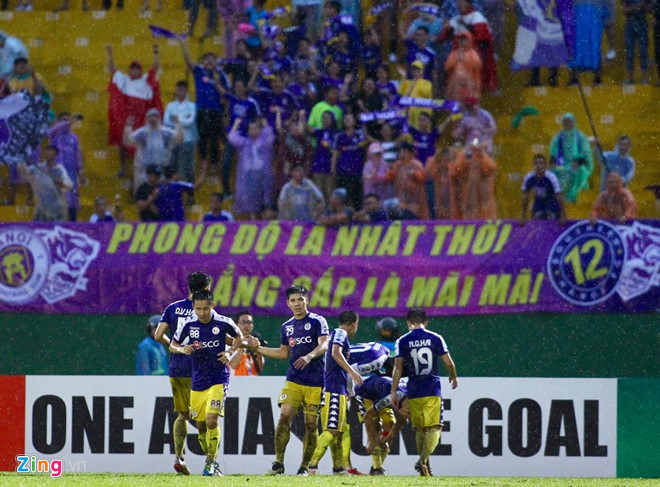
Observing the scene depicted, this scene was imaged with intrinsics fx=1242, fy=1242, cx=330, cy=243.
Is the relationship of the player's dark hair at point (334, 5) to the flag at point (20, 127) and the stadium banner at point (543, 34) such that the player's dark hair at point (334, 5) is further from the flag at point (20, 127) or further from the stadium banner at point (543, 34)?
the flag at point (20, 127)

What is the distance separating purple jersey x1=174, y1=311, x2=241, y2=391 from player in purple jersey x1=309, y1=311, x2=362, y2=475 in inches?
46.3

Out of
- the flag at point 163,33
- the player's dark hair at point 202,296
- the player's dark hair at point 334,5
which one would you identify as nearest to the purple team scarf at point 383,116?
the player's dark hair at point 334,5

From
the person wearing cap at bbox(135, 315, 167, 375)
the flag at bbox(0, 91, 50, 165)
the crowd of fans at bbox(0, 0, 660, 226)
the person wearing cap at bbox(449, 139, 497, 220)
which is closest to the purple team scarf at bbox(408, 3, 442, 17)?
the crowd of fans at bbox(0, 0, 660, 226)

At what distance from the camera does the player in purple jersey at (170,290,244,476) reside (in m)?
10.6

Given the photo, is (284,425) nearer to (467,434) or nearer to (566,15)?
(467,434)

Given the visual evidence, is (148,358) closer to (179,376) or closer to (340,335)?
(179,376)

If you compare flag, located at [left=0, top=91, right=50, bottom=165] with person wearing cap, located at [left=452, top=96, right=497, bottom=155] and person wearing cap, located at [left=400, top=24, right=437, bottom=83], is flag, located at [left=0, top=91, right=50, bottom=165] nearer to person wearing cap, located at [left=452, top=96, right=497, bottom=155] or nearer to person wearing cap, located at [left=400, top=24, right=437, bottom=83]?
person wearing cap, located at [left=400, top=24, right=437, bottom=83]

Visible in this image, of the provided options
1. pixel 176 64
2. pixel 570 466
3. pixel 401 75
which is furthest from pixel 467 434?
pixel 176 64

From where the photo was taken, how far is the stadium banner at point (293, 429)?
1255 cm

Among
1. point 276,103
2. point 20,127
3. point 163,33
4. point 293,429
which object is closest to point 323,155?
point 276,103

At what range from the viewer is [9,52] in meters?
18.6

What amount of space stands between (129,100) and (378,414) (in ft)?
25.5

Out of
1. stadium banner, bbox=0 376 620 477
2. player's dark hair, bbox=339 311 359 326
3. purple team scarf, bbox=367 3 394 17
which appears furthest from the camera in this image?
purple team scarf, bbox=367 3 394 17

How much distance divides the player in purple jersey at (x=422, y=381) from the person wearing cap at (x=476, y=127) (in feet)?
18.3
